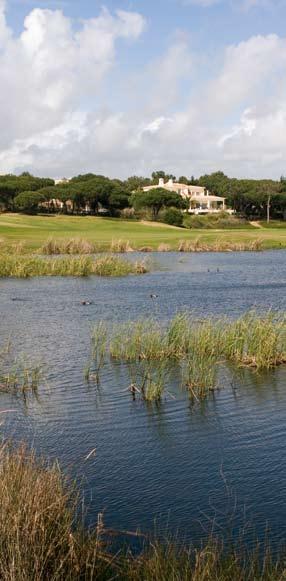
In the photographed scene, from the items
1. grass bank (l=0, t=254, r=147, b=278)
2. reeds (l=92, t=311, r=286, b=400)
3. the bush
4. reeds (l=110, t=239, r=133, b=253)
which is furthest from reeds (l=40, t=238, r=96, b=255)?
the bush

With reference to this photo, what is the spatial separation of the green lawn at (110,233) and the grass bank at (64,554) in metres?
46.0

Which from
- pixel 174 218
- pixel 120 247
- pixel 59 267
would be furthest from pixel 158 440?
pixel 174 218

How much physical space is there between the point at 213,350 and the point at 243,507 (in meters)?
7.87

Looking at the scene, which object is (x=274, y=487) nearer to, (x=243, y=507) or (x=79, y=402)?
(x=243, y=507)

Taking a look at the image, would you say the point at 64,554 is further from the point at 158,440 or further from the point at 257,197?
the point at 257,197

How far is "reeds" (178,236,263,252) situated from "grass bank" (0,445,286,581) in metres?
50.7

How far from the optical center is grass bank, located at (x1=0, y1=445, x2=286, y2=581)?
650cm

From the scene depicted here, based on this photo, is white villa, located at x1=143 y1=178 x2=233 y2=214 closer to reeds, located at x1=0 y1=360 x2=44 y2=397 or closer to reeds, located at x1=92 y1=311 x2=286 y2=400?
reeds, located at x1=92 y1=311 x2=286 y2=400

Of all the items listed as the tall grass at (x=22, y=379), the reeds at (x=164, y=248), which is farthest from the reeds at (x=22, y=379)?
the reeds at (x=164, y=248)

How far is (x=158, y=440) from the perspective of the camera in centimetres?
1193

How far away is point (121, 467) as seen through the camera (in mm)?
10688

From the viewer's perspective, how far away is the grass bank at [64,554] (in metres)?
6.50

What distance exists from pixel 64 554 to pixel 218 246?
53.0m

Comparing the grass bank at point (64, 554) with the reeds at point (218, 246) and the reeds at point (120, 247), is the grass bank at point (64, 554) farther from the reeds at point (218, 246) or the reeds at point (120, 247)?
the reeds at point (218, 246)
